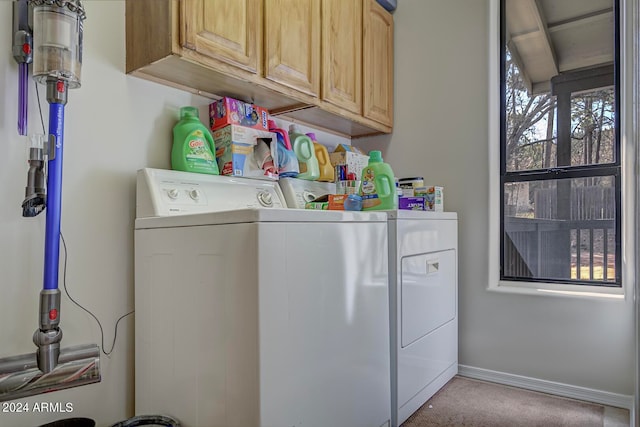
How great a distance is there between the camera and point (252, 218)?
1.13 metres

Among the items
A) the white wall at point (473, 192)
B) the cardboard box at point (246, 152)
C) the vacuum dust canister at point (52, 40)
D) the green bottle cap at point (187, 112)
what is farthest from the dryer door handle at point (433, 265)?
the vacuum dust canister at point (52, 40)

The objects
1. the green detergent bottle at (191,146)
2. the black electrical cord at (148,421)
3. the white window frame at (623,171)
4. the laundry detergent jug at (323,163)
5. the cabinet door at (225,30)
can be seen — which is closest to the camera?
the black electrical cord at (148,421)

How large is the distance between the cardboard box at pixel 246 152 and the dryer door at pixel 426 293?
30.2 inches

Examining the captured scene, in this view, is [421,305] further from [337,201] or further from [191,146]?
[191,146]

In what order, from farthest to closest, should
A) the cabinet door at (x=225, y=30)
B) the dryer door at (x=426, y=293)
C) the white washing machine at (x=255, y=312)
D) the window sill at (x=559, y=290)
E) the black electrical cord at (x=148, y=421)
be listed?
the window sill at (x=559, y=290) → the dryer door at (x=426, y=293) → the cabinet door at (x=225, y=30) → the black electrical cord at (x=148, y=421) → the white washing machine at (x=255, y=312)

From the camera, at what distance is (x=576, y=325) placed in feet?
6.78

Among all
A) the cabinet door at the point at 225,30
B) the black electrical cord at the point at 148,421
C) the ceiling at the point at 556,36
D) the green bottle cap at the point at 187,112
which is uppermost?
the ceiling at the point at 556,36

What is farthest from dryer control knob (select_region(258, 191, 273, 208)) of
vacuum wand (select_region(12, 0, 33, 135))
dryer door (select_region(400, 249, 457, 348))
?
vacuum wand (select_region(12, 0, 33, 135))

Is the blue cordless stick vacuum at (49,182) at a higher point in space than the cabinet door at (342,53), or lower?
lower

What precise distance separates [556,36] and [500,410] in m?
2.04

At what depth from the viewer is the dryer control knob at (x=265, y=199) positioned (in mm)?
1871

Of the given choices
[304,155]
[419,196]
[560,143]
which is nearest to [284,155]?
[304,155]

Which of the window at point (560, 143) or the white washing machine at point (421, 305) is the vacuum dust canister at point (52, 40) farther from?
the window at point (560, 143)

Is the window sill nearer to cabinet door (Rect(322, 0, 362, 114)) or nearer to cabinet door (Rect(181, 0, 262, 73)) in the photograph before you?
cabinet door (Rect(322, 0, 362, 114))
